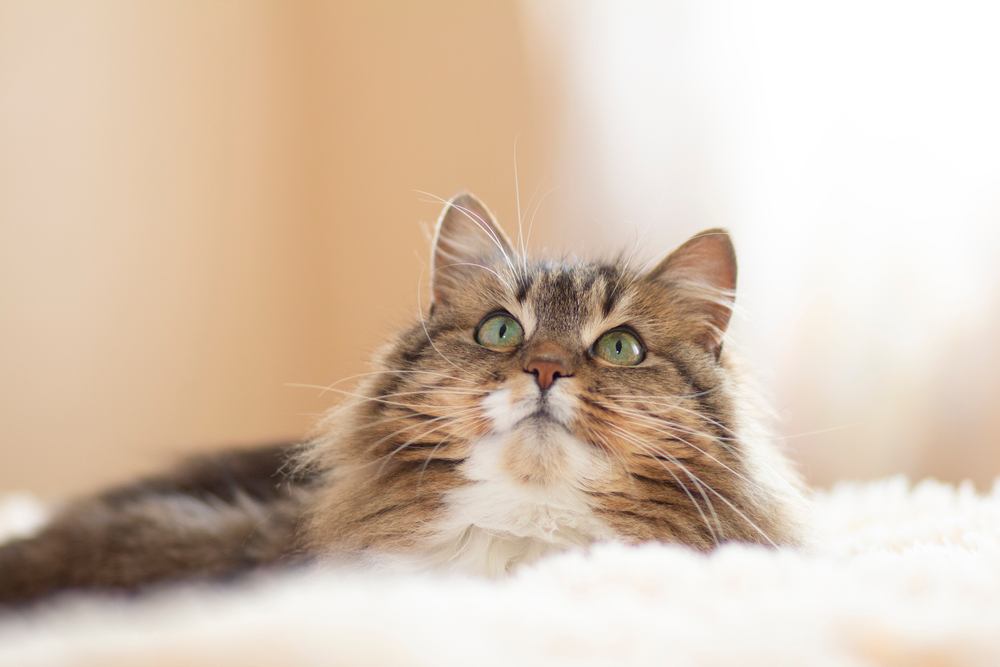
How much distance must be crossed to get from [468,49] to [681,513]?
8.56ft

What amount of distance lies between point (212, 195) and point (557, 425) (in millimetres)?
2946

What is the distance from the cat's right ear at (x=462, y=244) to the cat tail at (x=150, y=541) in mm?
454

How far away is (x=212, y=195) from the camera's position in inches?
148

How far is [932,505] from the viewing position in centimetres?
163

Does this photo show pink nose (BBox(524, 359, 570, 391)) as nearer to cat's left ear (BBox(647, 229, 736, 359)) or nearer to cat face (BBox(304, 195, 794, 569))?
cat face (BBox(304, 195, 794, 569))

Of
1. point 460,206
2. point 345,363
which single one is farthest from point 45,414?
point 460,206

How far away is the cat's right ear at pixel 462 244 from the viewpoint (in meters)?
1.61

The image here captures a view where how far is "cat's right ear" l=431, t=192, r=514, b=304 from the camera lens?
1.61 meters

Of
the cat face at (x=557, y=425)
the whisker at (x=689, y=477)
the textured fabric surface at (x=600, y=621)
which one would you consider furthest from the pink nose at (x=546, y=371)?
the textured fabric surface at (x=600, y=621)

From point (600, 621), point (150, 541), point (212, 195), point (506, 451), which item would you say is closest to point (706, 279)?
point (506, 451)

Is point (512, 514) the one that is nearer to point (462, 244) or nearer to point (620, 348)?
point (620, 348)

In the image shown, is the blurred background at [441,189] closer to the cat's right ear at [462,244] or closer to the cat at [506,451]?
the cat's right ear at [462,244]

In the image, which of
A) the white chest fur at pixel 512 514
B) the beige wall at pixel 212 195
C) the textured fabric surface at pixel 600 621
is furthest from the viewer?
the beige wall at pixel 212 195

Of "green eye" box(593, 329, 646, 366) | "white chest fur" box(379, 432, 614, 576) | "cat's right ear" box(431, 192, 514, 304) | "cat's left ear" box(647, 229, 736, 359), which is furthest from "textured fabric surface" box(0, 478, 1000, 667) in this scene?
"cat's right ear" box(431, 192, 514, 304)
